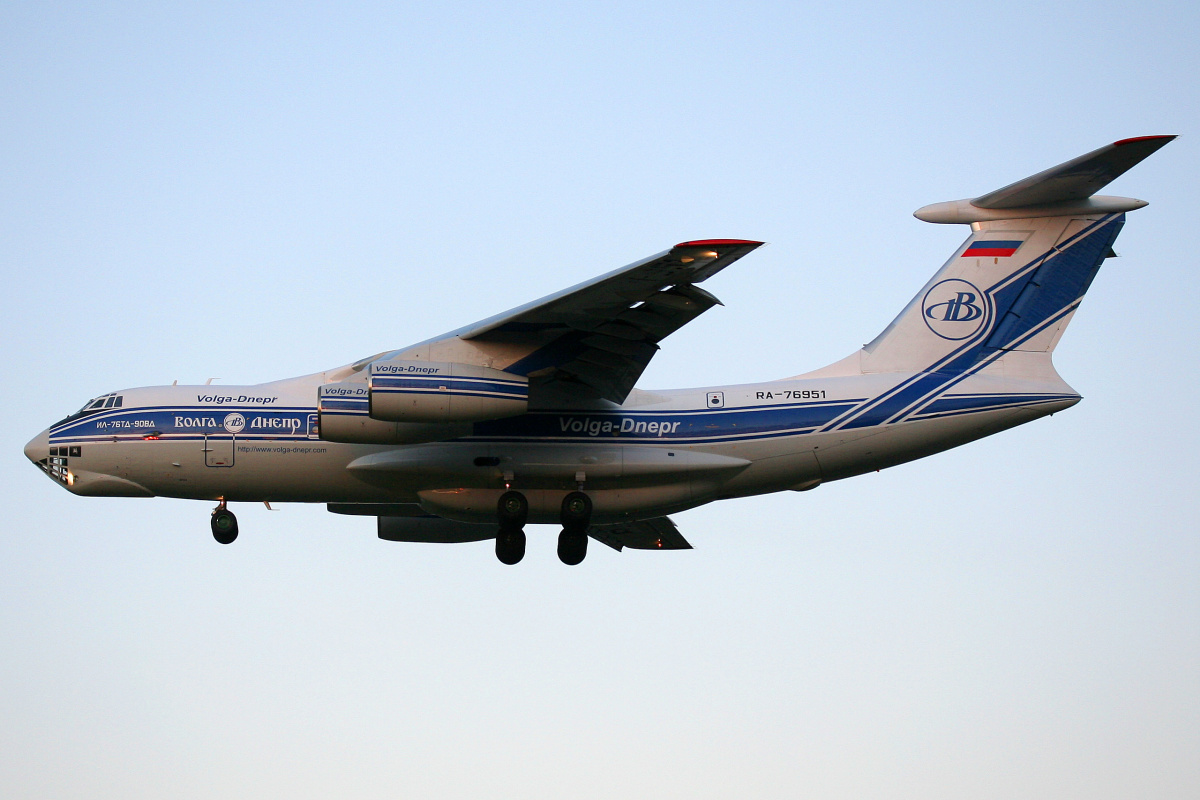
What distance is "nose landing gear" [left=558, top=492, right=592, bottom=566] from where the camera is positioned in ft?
37.9

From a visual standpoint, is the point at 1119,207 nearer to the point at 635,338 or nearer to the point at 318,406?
the point at 635,338

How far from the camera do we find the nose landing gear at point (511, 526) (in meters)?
11.6

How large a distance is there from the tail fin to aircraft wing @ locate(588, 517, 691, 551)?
2.45 metres

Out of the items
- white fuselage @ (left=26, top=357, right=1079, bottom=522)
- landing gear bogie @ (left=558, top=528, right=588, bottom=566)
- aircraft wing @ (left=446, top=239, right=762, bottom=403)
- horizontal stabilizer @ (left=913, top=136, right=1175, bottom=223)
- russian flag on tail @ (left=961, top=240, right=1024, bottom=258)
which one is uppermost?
horizontal stabilizer @ (left=913, top=136, right=1175, bottom=223)

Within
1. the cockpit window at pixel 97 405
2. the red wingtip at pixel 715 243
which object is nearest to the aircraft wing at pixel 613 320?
the red wingtip at pixel 715 243

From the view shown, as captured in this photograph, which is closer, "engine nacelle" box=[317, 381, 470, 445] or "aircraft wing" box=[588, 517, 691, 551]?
"engine nacelle" box=[317, 381, 470, 445]

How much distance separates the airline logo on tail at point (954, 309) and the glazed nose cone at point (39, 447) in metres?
7.13

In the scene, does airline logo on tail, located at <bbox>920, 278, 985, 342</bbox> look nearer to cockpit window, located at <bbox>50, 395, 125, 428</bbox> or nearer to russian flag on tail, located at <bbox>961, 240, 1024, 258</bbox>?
russian flag on tail, located at <bbox>961, 240, 1024, 258</bbox>

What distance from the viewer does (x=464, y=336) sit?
10.8 metres

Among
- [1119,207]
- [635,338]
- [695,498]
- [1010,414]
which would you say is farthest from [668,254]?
[1119,207]

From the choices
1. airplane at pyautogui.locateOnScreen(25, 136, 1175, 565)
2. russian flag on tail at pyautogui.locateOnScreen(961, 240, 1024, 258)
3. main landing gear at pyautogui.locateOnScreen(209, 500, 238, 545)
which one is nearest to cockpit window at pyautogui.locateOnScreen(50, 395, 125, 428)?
airplane at pyautogui.locateOnScreen(25, 136, 1175, 565)

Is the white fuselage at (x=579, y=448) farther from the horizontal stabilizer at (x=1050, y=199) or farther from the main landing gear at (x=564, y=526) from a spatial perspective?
the horizontal stabilizer at (x=1050, y=199)

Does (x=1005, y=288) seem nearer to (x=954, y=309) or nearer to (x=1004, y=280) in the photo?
(x=1004, y=280)

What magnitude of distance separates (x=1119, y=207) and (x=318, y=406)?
6539mm
